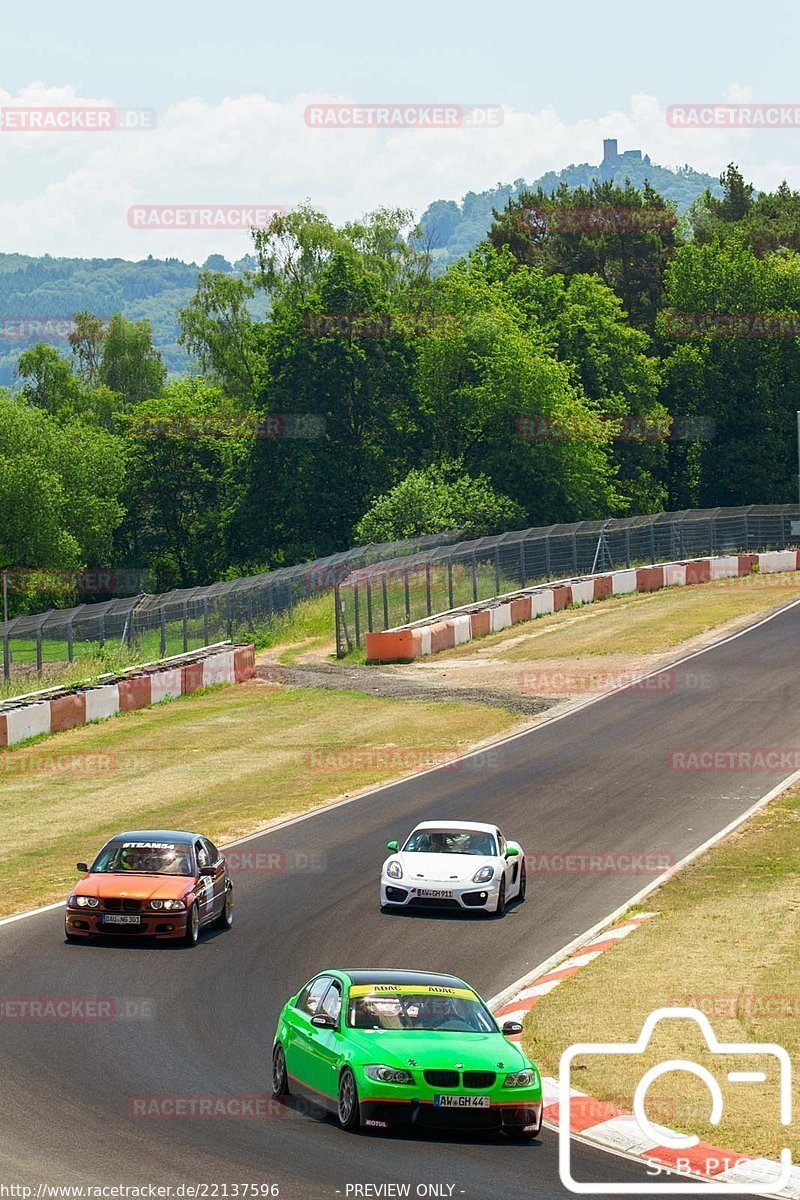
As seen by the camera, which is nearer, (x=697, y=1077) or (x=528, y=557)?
(x=697, y=1077)

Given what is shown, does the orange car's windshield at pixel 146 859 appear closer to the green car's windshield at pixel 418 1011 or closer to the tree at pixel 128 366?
the green car's windshield at pixel 418 1011

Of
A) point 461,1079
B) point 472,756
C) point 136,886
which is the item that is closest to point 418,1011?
point 461,1079

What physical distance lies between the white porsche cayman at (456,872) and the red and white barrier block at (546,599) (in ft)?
99.5

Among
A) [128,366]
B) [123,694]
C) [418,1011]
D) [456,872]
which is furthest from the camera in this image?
[128,366]

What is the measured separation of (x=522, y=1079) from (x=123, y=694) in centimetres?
3381

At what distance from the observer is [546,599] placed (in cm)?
6300

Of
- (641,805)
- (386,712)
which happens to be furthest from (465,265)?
(641,805)

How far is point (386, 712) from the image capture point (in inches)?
1769

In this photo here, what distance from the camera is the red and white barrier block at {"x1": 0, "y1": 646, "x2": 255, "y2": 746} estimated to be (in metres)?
41.0

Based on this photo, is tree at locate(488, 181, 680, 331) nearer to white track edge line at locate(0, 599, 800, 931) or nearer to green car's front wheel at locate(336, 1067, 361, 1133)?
white track edge line at locate(0, 599, 800, 931)

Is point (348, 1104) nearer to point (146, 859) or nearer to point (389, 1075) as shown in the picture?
point (389, 1075)

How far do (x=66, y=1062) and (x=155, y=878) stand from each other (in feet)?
21.2

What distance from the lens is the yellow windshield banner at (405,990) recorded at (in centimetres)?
1404

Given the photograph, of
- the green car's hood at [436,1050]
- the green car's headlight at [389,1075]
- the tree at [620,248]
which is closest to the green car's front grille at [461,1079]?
the green car's hood at [436,1050]
